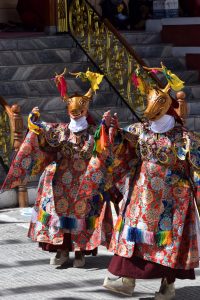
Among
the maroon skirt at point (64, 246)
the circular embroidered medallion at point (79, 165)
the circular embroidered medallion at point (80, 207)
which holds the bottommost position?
the maroon skirt at point (64, 246)

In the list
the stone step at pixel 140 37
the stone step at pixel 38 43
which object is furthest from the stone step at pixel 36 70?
the stone step at pixel 140 37

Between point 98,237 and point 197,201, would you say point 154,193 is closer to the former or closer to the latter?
point 197,201

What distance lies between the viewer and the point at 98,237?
411 inches

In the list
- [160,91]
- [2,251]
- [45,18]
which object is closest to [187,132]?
[160,91]

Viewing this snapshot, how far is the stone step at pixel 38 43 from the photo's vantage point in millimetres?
16844

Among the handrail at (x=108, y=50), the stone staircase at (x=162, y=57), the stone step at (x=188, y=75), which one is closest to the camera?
the handrail at (x=108, y=50)

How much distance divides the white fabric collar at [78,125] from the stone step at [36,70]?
5.99 m

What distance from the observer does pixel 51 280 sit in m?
10.1

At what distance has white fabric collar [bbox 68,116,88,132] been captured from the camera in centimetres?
1032

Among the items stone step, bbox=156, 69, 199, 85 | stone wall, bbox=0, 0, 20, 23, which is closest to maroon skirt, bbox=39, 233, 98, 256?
stone step, bbox=156, 69, 199, 85

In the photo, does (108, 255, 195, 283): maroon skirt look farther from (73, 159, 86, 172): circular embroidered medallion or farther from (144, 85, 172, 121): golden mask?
(73, 159, 86, 172): circular embroidered medallion

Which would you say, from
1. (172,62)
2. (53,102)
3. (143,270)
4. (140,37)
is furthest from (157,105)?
(140,37)

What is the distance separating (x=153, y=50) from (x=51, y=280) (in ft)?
28.3

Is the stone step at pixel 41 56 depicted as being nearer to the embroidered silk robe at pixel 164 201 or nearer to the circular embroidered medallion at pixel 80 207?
the circular embroidered medallion at pixel 80 207
